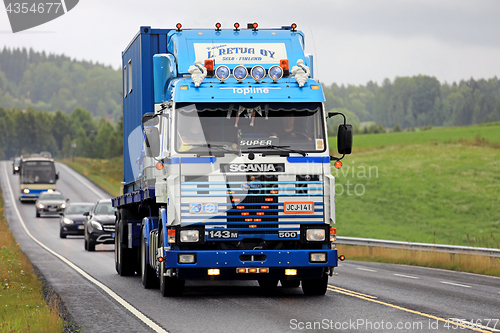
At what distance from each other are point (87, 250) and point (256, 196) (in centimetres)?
1576

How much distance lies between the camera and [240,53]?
12211 mm

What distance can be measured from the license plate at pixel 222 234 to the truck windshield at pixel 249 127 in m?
1.25

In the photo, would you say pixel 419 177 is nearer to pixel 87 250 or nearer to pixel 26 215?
pixel 26 215

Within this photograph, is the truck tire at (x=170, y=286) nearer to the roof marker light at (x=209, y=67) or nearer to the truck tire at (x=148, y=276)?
the truck tire at (x=148, y=276)

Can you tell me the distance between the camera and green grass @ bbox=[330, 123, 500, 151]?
8256 cm

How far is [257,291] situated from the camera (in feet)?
43.0

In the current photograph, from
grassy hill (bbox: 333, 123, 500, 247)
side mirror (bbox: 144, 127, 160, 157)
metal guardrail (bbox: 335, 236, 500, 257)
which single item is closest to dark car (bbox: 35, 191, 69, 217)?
grassy hill (bbox: 333, 123, 500, 247)

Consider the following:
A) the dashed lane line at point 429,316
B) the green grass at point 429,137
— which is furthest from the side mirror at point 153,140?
the green grass at point 429,137

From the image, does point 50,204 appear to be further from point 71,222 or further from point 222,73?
point 222,73

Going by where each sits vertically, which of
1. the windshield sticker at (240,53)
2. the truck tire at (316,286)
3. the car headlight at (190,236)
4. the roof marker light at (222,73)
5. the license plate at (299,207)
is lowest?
the truck tire at (316,286)

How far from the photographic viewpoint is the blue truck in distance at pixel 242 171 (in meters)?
10.9

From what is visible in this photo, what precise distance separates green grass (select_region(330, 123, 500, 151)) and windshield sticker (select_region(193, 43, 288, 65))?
A: 6915 cm

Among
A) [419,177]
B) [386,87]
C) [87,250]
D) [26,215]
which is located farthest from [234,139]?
[386,87]

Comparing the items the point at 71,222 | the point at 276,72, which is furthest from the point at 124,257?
the point at 71,222
